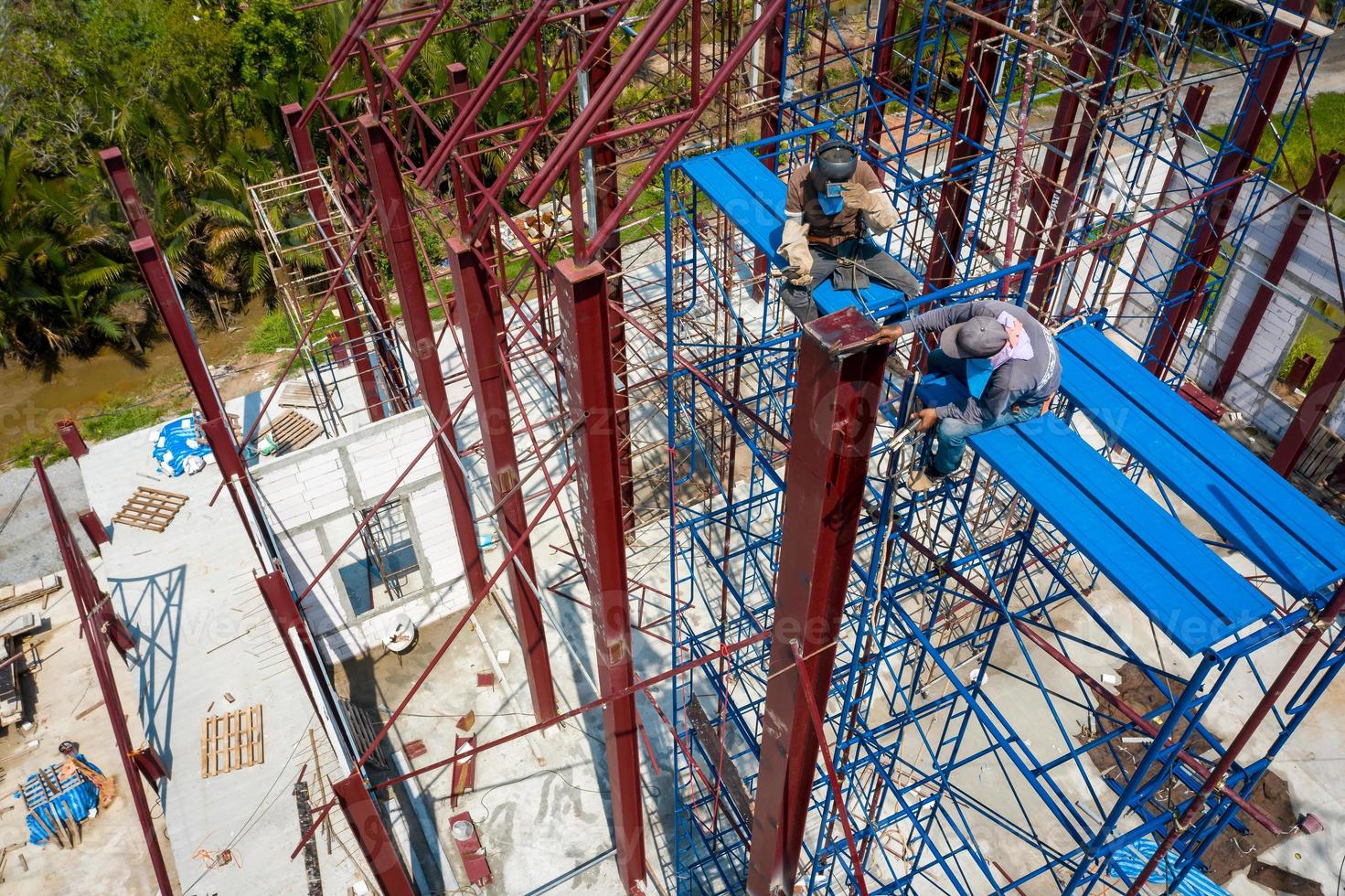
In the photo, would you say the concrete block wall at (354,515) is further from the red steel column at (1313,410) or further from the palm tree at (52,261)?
the red steel column at (1313,410)

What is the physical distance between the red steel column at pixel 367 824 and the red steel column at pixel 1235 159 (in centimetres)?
1199

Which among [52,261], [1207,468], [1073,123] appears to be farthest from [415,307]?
[52,261]

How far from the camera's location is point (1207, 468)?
7.96 meters

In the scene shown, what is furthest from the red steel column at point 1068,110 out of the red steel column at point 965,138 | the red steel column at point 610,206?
the red steel column at point 610,206

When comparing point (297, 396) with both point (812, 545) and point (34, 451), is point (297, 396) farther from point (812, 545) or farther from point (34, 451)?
point (812, 545)

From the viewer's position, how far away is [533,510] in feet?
57.8

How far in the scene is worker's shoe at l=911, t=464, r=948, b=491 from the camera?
8722mm

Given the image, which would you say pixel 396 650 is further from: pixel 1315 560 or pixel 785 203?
pixel 1315 560

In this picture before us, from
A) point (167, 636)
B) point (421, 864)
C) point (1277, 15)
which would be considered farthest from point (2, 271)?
point (1277, 15)

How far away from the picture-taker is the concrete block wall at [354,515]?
14.3 metres

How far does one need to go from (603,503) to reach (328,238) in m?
9.31

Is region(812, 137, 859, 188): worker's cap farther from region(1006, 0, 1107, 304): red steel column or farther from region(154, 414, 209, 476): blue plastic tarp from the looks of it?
region(154, 414, 209, 476): blue plastic tarp

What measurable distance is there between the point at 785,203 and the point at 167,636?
12474 mm

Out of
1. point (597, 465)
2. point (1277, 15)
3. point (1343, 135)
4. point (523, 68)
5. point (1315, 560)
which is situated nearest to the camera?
point (1315, 560)
